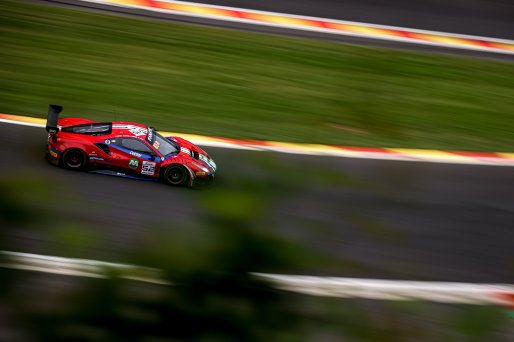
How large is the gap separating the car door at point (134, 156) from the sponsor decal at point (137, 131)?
0.12 m

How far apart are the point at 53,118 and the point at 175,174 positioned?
1949 mm

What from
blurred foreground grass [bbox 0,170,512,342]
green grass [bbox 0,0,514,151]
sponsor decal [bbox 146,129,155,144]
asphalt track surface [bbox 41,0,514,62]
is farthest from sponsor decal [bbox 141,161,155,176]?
blurred foreground grass [bbox 0,170,512,342]

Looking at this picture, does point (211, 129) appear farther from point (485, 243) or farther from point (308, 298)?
point (308, 298)

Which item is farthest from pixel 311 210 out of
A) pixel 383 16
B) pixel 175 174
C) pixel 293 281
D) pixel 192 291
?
pixel 383 16

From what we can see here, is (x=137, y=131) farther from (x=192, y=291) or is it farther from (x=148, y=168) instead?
(x=192, y=291)

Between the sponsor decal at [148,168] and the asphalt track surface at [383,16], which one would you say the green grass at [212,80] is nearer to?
the asphalt track surface at [383,16]

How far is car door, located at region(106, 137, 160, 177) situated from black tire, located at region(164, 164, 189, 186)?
16 centimetres

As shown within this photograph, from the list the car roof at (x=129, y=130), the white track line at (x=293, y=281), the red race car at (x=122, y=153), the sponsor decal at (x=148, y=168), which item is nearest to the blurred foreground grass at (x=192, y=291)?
the white track line at (x=293, y=281)

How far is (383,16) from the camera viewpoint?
725 inches

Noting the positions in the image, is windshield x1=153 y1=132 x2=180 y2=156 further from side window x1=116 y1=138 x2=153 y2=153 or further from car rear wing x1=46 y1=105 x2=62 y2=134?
car rear wing x1=46 y1=105 x2=62 y2=134

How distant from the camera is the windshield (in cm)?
1072

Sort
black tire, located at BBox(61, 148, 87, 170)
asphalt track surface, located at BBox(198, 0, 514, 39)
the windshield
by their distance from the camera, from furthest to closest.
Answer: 1. asphalt track surface, located at BBox(198, 0, 514, 39)
2. the windshield
3. black tire, located at BBox(61, 148, 87, 170)

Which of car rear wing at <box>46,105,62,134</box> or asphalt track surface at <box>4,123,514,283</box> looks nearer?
asphalt track surface at <box>4,123,514,283</box>

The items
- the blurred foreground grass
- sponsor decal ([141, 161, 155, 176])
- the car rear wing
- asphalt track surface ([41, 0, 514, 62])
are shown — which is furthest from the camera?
asphalt track surface ([41, 0, 514, 62])
